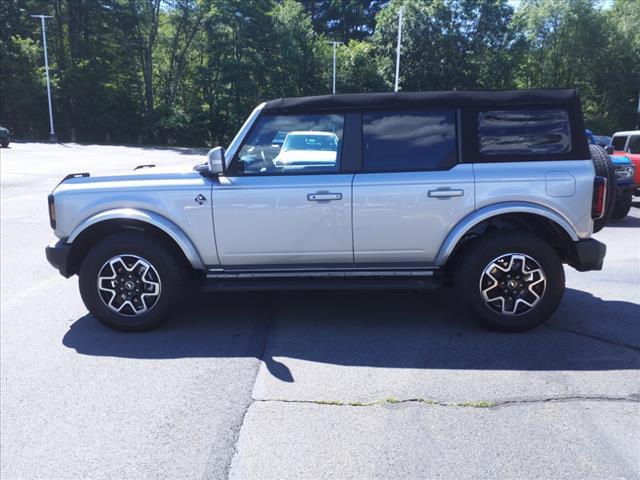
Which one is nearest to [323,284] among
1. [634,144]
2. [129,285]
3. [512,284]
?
[512,284]

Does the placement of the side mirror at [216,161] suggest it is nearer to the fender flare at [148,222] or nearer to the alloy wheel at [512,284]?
the fender flare at [148,222]

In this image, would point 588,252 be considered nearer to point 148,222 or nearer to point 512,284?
point 512,284

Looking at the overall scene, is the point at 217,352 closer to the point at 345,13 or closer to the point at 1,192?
the point at 1,192

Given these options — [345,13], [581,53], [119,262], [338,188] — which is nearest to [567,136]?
[338,188]

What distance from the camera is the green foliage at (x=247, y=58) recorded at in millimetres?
39812

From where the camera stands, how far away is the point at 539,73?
4503 cm

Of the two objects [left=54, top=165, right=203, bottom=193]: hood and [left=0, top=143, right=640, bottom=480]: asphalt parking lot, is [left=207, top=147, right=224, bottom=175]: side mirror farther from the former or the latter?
[left=0, top=143, right=640, bottom=480]: asphalt parking lot

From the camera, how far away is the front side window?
476 centimetres

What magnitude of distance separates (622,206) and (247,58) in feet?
108

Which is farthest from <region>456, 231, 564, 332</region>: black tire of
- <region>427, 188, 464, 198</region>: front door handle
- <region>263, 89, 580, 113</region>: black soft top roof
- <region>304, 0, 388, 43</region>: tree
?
<region>304, 0, 388, 43</region>: tree

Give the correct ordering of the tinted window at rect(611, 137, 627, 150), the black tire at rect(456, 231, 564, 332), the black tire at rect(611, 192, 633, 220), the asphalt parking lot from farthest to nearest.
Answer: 1. the tinted window at rect(611, 137, 627, 150)
2. the black tire at rect(611, 192, 633, 220)
3. the black tire at rect(456, 231, 564, 332)
4. the asphalt parking lot

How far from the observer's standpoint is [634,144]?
12805 millimetres

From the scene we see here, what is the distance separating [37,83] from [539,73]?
39188 millimetres

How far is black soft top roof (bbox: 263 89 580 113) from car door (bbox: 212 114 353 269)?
3.6 inches
